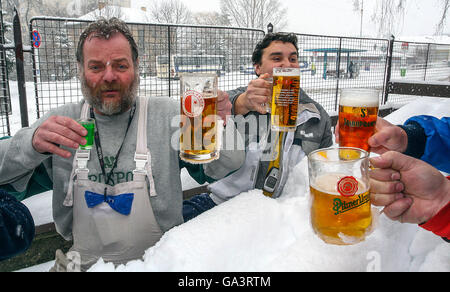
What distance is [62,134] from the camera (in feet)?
3.79

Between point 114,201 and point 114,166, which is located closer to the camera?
point 114,201

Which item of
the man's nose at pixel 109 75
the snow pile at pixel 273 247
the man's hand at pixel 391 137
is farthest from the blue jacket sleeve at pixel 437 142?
the man's nose at pixel 109 75

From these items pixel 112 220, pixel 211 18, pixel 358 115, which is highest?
pixel 211 18

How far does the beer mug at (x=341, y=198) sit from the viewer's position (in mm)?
761

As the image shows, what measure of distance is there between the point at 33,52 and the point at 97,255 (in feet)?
7.34

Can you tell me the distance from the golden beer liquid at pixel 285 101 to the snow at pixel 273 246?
31cm

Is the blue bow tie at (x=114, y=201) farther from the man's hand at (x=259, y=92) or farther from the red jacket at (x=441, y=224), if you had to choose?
the red jacket at (x=441, y=224)

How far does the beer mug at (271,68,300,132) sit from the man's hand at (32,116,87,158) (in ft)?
2.32

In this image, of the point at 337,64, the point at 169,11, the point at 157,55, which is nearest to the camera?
the point at 157,55

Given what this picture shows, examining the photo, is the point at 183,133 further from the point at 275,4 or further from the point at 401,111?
the point at 275,4

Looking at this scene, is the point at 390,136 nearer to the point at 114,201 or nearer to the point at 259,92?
the point at 259,92

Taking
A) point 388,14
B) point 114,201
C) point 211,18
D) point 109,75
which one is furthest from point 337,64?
point 211,18

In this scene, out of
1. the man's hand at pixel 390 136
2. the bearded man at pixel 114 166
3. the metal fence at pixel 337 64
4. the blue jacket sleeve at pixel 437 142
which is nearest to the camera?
the man's hand at pixel 390 136

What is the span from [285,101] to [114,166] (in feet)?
3.15
